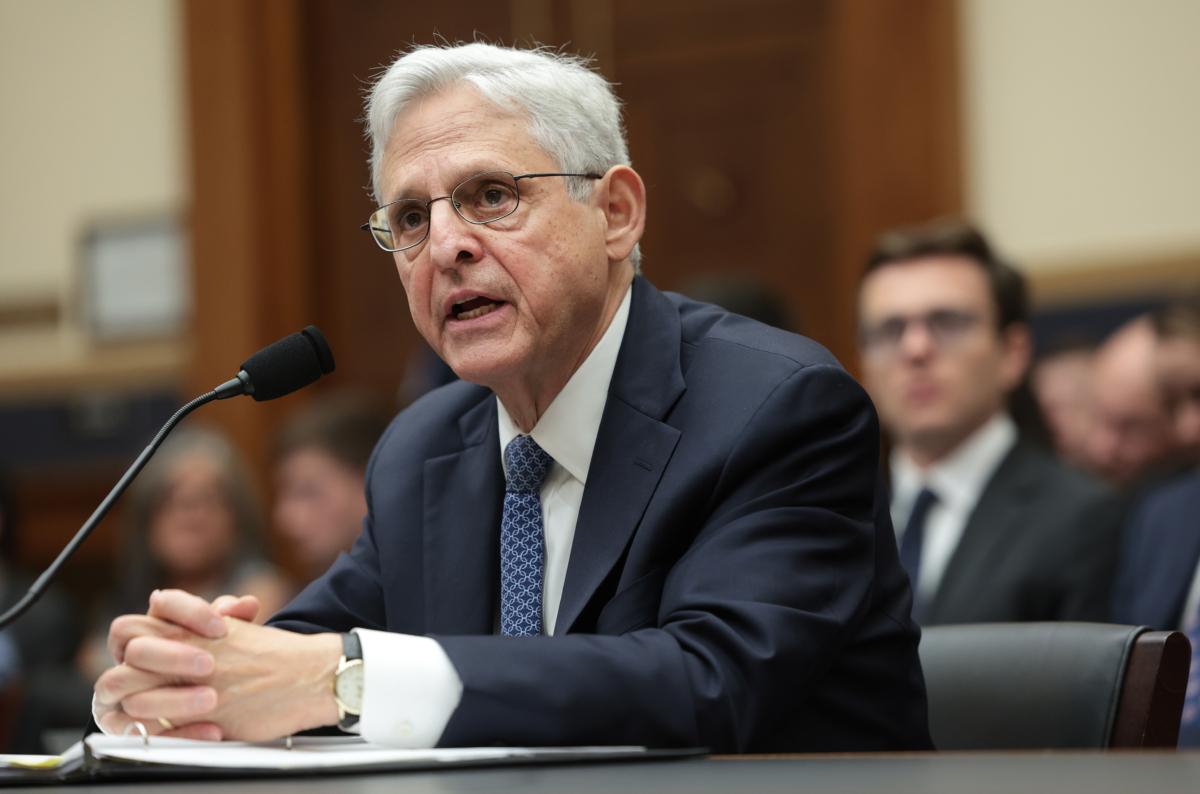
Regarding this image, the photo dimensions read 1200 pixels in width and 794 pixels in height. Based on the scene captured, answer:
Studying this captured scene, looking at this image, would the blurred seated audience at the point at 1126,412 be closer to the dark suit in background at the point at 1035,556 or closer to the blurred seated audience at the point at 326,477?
the dark suit in background at the point at 1035,556

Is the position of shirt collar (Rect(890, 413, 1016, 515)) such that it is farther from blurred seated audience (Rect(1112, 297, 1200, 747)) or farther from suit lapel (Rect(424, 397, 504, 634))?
suit lapel (Rect(424, 397, 504, 634))

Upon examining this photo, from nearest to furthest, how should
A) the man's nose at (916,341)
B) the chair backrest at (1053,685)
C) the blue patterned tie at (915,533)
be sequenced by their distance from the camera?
the chair backrest at (1053,685) < the blue patterned tie at (915,533) < the man's nose at (916,341)

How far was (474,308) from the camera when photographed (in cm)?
177

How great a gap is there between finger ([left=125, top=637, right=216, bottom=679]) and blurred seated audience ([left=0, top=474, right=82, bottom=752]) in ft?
6.88

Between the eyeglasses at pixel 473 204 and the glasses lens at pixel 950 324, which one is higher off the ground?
the eyeglasses at pixel 473 204

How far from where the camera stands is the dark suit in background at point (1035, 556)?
269 cm

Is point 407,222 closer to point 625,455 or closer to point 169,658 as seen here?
point 625,455

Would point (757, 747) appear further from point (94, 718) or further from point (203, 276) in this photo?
point (203, 276)

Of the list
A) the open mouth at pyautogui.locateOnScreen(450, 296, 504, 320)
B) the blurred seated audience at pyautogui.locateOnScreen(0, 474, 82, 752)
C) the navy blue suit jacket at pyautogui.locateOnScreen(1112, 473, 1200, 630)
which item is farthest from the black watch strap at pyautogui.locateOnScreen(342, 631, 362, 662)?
the blurred seated audience at pyautogui.locateOnScreen(0, 474, 82, 752)

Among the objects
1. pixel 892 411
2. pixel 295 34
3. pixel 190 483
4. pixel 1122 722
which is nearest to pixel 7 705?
pixel 190 483

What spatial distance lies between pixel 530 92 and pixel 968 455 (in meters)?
1.65

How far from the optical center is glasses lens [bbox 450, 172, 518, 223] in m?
1.72

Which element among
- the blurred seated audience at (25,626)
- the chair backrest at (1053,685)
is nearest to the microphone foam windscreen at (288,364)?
the chair backrest at (1053,685)

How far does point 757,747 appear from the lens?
146 cm
